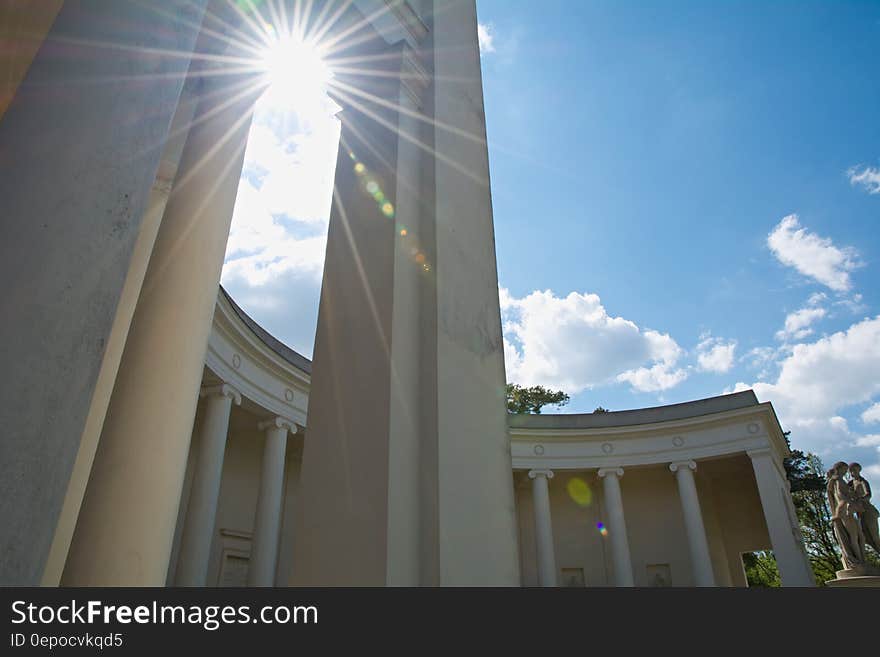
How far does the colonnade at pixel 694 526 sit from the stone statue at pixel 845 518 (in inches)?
175

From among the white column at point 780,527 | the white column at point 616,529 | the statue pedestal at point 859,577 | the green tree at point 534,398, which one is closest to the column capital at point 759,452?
the white column at point 780,527

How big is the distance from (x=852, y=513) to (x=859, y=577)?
5029 millimetres

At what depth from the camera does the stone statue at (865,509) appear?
40.2 meters

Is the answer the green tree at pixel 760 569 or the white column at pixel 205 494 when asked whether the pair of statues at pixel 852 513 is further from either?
the green tree at pixel 760 569

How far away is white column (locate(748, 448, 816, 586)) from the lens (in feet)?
146

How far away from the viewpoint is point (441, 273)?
24.0ft

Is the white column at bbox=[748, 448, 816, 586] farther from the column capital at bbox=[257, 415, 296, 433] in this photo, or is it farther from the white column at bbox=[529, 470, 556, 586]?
the column capital at bbox=[257, 415, 296, 433]

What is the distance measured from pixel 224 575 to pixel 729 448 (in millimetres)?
44791

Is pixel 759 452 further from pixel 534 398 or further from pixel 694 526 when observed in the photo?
pixel 534 398

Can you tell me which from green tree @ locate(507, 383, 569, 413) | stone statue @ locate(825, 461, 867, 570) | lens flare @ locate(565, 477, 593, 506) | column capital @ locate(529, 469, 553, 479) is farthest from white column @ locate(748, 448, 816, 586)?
green tree @ locate(507, 383, 569, 413)

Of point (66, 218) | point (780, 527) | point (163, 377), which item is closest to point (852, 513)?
point (780, 527)

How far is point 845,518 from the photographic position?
135 feet

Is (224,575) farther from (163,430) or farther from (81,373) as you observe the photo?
(81,373)
